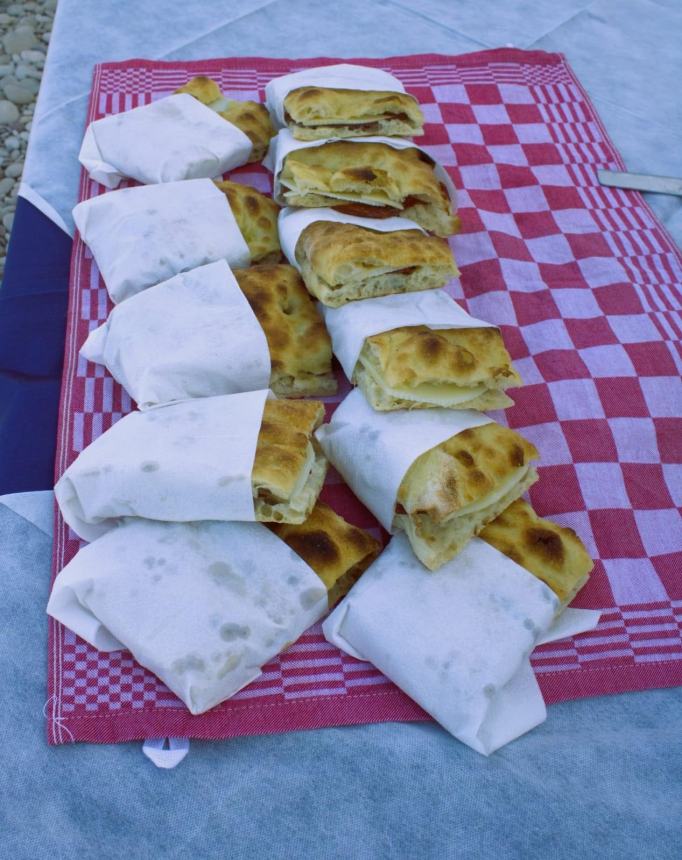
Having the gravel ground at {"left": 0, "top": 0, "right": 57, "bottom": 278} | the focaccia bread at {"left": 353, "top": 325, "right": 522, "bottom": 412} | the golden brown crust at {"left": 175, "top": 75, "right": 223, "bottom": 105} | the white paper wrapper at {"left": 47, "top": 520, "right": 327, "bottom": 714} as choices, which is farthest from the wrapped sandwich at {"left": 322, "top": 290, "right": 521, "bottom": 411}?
the gravel ground at {"left": 0, "top": 0, "right": 57, "bottom": 278}

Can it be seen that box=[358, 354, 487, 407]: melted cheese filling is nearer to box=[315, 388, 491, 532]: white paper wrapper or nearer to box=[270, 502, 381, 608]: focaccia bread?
box=[315, 388, 491, 532]: white paper wrapper

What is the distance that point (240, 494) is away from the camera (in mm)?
1647

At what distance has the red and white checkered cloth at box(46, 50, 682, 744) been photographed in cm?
164

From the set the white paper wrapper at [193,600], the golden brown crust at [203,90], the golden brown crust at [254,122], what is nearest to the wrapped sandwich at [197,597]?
the white paper wrapper at [193,600]

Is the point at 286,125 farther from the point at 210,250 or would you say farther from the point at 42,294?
the point at 42,294

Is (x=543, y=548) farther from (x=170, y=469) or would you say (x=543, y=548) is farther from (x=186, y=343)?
(x=186, y=343)

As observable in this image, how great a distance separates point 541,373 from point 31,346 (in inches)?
53.2

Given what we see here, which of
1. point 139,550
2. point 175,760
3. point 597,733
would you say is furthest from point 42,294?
point 597,733

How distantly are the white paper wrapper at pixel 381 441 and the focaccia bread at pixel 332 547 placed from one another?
3.5 inches

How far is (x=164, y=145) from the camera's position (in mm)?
2541

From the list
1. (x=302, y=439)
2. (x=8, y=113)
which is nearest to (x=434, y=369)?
(x=302, y=439)

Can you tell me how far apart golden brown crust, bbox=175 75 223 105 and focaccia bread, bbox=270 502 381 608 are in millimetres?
1592

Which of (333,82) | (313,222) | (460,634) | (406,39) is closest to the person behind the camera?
(460,634)

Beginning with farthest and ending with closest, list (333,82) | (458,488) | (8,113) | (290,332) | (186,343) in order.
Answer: (8,113) < (333,82) < (290,332) < (186,343) < (458,488)
